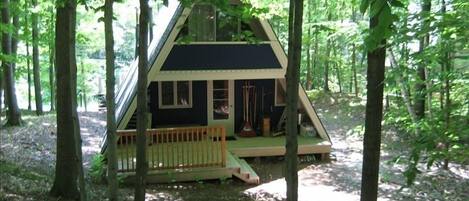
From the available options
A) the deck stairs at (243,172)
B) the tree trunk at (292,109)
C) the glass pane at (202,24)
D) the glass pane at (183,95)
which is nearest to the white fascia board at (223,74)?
the glass pane at (202,24)

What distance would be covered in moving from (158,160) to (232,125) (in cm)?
472

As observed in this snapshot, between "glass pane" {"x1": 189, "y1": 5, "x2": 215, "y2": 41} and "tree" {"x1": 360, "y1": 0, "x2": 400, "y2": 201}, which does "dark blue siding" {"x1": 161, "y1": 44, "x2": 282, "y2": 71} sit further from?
"tree" {"x1": 360, "y1": 0, "x2": 400, "y2": 201}

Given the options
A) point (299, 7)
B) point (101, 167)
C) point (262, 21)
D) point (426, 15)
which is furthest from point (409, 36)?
point (262, 21)

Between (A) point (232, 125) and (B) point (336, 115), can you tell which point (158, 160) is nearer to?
(A) point (232, 125)

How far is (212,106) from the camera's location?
14.9 meters

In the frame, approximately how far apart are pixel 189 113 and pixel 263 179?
4.44 m

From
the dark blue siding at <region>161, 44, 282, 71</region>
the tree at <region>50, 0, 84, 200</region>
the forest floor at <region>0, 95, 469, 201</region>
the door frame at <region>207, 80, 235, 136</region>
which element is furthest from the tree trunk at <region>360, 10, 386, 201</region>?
the door frame at <region>207, 80, 235, 136</region>

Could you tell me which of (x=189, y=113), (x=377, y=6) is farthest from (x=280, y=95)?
(x=377, y=6)

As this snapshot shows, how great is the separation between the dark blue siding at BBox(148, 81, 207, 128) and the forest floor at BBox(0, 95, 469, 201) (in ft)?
7.12

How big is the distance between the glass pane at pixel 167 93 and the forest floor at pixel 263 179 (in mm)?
2590

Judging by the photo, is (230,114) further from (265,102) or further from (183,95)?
(183,95)

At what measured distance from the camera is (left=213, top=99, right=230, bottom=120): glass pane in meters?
15.0

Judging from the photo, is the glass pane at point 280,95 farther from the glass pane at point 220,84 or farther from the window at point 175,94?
the window at point 175,94

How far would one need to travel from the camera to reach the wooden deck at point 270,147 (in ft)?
41.5
